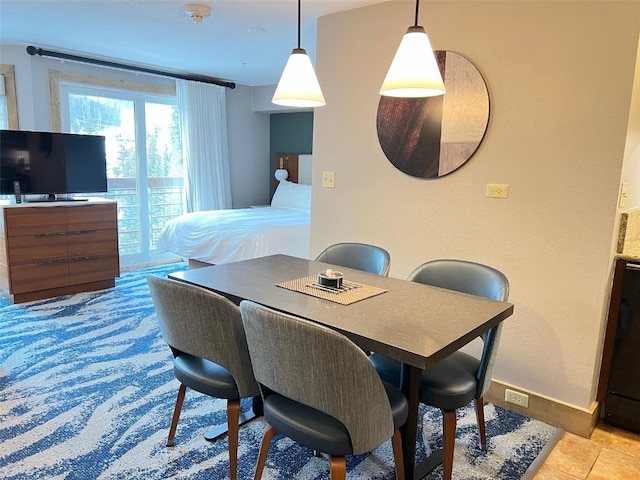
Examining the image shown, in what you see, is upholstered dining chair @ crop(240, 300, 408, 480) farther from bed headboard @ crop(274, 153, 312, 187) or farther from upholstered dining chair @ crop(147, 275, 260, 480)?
bed headboard @ crop(274, 153, 312, 187)

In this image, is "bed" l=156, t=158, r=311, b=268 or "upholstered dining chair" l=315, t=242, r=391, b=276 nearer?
"upholstered dining chair" l=315, t=242, r=391, b=276

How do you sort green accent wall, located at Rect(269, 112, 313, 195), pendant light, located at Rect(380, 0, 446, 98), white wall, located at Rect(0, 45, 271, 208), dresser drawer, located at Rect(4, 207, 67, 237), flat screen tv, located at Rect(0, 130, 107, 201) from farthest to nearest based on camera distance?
green accent wall, located at Rect(269, 112, 313, 195), white wall, located at Rect(0, 45, 271, 208), flat screen tv, located at Rect(0, 130, 107, 201), dresser drawer, located at Rect(4, 207, 67, 237), pendant light, located at Rect(380, 0, 446, 98)

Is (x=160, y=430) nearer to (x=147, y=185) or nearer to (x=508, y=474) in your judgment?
(x=508, y=474)

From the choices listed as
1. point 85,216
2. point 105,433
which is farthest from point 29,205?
point 105,433

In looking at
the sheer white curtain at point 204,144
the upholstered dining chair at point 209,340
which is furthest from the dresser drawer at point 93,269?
the upholstered dining chair at point 209,340

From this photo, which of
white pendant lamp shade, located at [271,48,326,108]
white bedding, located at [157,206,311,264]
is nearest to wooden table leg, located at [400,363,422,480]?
white pendant lamp shade, located at [271,48,326,108]

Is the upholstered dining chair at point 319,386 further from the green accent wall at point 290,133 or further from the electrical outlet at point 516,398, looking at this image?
the green accent wall at point 290,133

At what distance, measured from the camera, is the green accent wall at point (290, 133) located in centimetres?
628

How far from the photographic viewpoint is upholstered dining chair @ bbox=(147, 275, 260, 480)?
1645 mm

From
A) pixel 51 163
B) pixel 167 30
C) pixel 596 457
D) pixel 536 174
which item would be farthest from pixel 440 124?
pixel 51 163

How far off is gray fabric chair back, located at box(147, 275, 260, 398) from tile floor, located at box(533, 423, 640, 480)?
144cm

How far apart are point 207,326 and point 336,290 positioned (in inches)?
23.1

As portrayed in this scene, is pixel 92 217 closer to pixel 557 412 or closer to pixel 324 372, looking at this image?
pixel 324 372

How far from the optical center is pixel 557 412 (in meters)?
2.41
